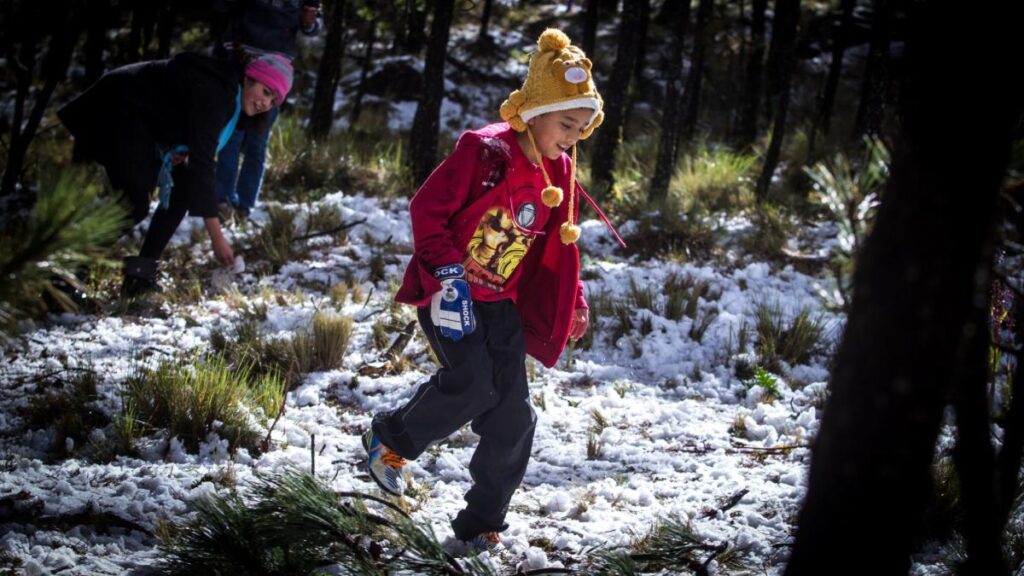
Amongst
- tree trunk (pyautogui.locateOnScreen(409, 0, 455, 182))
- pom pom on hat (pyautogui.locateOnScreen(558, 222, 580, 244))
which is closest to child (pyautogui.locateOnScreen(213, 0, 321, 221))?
tree trunk (pyautogui.locateOnScreen(409, 0, 455, 182))

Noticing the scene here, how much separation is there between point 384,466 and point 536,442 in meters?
1.11

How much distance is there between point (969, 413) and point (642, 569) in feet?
3.41

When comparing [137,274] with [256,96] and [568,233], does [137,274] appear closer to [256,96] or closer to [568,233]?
[256,96]

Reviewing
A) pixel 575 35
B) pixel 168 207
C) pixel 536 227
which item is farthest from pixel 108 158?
pixel 575 35

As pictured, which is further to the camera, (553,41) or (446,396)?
(553,41)

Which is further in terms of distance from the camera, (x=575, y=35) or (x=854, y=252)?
(x=575, y=35)

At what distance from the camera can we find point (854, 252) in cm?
175

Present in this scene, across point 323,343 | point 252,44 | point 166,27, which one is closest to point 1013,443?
point 323,343

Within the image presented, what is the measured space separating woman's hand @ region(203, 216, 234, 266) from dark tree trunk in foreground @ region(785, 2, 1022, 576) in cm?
419

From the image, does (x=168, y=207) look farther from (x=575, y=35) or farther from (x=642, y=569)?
(x=575, y=35)

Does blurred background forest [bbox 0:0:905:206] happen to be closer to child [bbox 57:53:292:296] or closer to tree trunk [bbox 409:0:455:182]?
tree trunk [bbox 409:0:455:182]

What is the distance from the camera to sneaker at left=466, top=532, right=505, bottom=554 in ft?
8.97

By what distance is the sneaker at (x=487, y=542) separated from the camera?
8.97 feet

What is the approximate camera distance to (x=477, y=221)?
2826 millimetres
